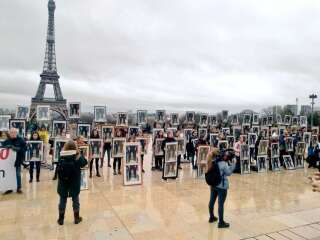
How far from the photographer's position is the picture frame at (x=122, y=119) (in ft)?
43.7

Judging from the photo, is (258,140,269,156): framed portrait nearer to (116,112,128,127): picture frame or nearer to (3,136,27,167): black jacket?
(116,112,128,127): picture frame

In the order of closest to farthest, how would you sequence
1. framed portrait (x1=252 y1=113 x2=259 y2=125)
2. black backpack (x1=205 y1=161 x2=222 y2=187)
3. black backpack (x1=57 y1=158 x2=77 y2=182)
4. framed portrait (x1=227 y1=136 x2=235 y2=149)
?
1. black backpack (x1=57 y1=158 x2=77 y2=182)
2. black backpack (x1=205 y1=161 x2=222 y2=187)
3. framed portrait (x1=227 y1=136 x2=235 y2=149)
4. framed portrait (x1=252 y1=113 x2=259 y2=125)

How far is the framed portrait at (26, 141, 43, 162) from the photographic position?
10.3 metres

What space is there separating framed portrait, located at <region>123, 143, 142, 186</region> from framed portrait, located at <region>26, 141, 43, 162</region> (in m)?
3.16

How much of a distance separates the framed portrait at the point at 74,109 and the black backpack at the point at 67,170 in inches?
289

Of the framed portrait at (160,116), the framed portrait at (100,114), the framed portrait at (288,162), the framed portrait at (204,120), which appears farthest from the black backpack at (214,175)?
the framed portrait at (204,120)

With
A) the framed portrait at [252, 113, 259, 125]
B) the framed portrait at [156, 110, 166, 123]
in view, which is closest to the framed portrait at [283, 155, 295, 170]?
the framed portrait at [252, 113, 259, 125]

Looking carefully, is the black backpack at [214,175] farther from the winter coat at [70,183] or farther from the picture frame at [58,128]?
the picture frame at [58,128]

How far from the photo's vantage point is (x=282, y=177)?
12.2m

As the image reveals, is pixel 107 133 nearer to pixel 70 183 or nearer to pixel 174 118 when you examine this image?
pixel 174 118

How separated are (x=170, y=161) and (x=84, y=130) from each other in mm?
4113

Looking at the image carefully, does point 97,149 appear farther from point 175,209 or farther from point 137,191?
point 175,209

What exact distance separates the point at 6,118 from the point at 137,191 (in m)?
7.63

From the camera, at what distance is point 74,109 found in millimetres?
13242
